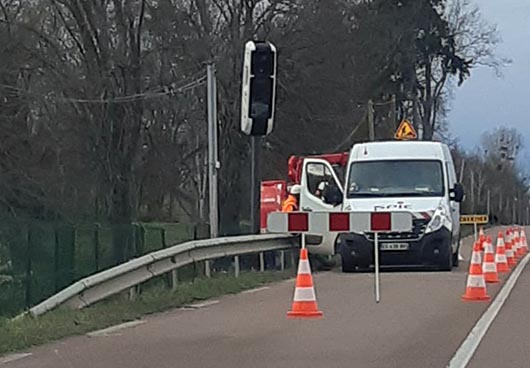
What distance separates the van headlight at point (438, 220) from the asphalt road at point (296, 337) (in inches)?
246

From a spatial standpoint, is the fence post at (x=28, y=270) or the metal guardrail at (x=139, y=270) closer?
the metal guardrail at (x=139, y=270)

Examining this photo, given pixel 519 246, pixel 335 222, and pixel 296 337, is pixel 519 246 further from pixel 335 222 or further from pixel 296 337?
pixel 296 337

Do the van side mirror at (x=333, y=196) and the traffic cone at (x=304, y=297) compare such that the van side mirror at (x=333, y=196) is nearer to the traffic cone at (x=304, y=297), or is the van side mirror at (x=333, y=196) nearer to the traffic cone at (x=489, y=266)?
the traffic cone at (x=489, y=266)

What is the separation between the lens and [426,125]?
64.8 meters

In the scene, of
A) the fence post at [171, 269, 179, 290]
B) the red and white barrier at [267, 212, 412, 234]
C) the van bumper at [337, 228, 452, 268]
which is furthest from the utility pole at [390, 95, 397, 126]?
the red and white barrier at [267, 212, 412, 234]

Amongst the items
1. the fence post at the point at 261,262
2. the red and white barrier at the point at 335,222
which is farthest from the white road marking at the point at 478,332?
the fence post at the point at 261,262

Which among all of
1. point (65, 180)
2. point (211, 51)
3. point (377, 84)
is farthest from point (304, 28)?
point (377, 84)

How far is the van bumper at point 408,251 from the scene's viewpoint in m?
24.5

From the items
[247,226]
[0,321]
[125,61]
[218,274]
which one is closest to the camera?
[0,321]

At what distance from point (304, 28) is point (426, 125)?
2450 cm

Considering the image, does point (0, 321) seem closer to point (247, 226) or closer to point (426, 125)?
point (247, 226)

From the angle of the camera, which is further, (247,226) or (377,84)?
(377,84)

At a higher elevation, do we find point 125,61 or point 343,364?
→ point 125,61

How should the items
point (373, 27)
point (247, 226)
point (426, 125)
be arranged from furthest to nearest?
point (426, 125) < point (373, 27) < point (247, 226)
